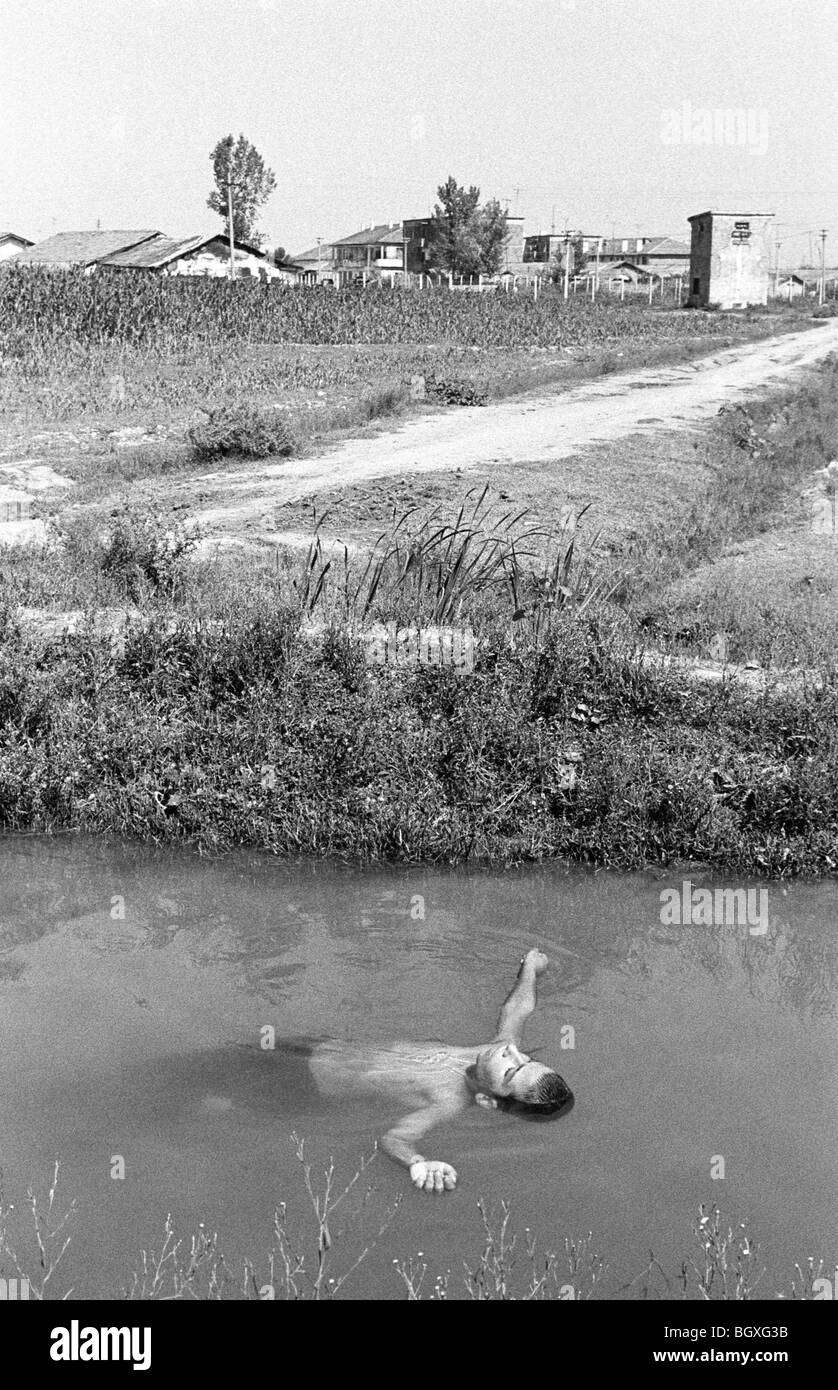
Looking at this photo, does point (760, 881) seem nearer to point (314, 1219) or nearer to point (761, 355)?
point (314, 1219)

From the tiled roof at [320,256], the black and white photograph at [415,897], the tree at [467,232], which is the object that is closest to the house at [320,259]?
the tiled roof at [320,256]

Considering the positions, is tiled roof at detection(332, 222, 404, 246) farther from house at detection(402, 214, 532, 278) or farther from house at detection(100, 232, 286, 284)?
house at detection(100, 232, 286, 284)

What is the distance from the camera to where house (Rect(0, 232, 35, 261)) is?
6106 centimetres

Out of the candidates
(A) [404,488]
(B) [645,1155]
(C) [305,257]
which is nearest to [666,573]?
(A) [404,488]

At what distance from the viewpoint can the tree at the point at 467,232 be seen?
71375 millimetres

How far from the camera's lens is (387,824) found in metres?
7.36

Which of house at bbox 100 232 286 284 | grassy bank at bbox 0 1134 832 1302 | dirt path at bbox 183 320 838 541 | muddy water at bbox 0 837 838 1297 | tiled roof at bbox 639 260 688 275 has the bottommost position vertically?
grassy bank at bbox 0 1134 832 1302

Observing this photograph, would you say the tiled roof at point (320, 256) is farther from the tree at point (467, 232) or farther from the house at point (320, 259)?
the tree at point (467, 232)

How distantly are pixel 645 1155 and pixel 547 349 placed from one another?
1310 inches

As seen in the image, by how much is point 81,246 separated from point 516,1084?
180 ft

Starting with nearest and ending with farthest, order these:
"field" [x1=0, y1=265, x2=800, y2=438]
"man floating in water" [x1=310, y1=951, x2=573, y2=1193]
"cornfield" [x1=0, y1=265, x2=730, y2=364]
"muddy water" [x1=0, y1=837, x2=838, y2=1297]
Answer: "muddy water" [x1=0, y1=837, x2=838, y2=1297]
"man floating in water" [x1=310, y1=951, x2=573, y2=1193]
"field" [x1=0, y1=265, x2=800, y2=438]
"cornfield" [x1=0, y1=265, x2=730, y2=364]

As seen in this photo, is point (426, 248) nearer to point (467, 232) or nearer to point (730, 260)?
point (467, 232)

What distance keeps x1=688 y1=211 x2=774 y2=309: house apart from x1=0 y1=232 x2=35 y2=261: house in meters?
33.4

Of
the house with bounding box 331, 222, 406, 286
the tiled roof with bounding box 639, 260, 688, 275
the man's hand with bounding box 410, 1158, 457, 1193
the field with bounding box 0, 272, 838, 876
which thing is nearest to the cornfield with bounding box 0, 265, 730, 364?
the field with bounding box 0, 272, 838, 876
